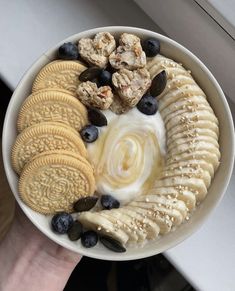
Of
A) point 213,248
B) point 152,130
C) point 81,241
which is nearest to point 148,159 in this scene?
point 152,130

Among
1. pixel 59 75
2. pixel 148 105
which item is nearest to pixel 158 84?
pixel 148 105

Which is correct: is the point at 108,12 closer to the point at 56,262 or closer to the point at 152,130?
the point at 152,130

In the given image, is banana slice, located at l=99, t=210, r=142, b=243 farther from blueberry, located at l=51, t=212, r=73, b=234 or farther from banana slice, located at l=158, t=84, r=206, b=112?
banana slice, located at l=158, t=84, r=206, b=112

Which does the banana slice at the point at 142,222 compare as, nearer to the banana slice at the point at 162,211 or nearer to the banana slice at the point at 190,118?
the banana slice at the point at 162,211

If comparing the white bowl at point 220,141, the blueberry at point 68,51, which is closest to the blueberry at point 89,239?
the white bowl at point 220,141

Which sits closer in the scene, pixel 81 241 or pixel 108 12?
pixel 81 241
